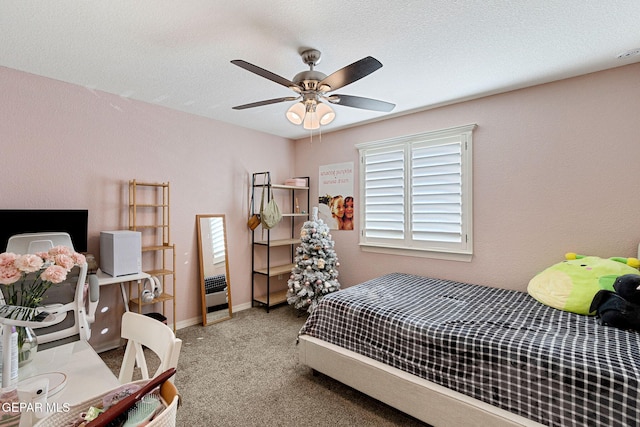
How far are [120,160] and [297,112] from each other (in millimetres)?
2055

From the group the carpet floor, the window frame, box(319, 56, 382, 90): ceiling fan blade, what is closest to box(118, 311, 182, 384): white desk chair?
the carpet floor

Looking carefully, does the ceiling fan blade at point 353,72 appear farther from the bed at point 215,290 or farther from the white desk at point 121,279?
the bed at point 215,290

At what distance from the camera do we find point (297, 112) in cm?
229

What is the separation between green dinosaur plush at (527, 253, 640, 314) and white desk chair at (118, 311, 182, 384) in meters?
2.65

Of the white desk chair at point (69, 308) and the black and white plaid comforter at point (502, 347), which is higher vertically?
the white desk chair at point (69, 308)

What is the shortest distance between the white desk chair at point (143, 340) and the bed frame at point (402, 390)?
4.49 feet

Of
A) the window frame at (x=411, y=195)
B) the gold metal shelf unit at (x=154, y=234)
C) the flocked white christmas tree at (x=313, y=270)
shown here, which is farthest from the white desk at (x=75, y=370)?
the window frame at (x=411, y=195)

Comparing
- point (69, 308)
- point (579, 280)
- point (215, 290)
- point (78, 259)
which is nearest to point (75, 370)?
point (69, 308)

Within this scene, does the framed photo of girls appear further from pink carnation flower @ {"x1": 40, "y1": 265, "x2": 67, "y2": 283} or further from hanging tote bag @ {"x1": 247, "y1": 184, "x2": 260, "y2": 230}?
pink carnation flower @ {"x1": 40, "y1": 265, "x2": 67, "y2": 283}

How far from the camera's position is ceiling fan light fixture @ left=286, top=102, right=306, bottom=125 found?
2266 mm

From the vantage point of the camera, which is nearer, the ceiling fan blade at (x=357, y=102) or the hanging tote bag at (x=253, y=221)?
the ceiling fan blade at (x=357, y=102)

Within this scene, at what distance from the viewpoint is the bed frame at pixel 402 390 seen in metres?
1.70

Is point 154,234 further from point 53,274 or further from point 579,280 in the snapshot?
point 579,280

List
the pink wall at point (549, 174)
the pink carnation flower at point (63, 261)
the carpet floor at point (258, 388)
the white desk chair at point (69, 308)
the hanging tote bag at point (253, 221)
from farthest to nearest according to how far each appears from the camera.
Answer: the hanging tote bag at point (253, 221) < the pink wall at point (549, 174) < the carpet floor at point (258, 388) < the white desk chair at point (69, 308) < the pink carnation flower at point (63, 261)
